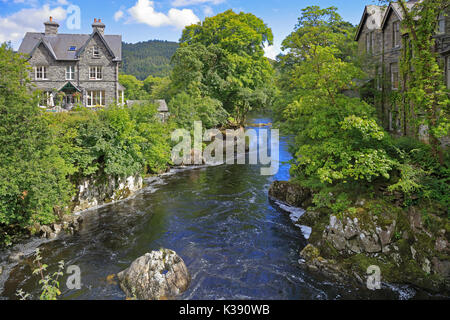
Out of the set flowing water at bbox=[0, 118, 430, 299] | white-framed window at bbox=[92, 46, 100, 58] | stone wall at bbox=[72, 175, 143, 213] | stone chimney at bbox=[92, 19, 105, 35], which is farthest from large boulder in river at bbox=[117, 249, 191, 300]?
stone chimney at bbox=[92, 19, 105, 35]

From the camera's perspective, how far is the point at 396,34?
22.9 meters

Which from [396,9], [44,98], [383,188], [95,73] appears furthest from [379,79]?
[95,73]

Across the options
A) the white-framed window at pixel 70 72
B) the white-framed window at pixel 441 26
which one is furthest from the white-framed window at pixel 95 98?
the white-framed window at pixel 441 26

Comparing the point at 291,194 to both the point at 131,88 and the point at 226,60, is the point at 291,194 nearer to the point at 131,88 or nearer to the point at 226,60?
the point at 226,60

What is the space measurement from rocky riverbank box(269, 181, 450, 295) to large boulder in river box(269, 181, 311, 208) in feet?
20.3

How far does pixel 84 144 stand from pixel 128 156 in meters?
3.18

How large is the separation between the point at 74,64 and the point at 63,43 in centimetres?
311

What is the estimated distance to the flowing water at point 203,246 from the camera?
38.8ft

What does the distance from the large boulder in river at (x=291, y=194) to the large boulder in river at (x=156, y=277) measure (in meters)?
10.5

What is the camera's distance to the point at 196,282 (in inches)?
485

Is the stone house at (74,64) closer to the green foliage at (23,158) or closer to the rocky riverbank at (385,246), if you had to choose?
the green foliage at (23,158)
